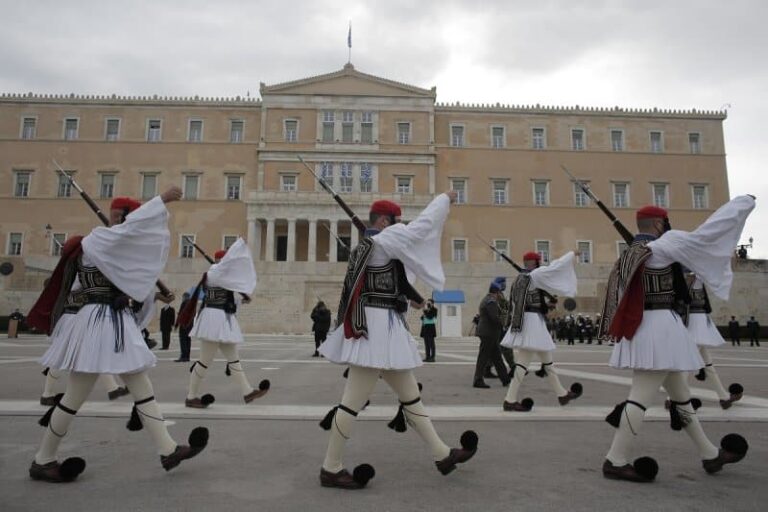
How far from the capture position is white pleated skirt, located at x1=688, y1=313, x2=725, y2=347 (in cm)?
797

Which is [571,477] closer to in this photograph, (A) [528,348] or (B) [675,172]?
(A) [528,348]

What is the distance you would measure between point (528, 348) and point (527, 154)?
4833 cm

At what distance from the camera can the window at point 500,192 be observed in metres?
52.3

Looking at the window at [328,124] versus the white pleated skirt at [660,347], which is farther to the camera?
the window at [328,124]

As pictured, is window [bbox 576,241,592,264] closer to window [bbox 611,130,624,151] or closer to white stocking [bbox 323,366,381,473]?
window [bbox 611,130,624,151]

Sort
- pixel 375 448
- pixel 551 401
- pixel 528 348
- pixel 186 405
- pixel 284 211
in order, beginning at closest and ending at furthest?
pixel 375 448
pixel 186 405
pixel 528 348
pixel 551 401
pixel 284 211

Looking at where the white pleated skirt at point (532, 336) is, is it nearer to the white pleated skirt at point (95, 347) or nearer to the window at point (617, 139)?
the white pleated skirt at point (95, 347)

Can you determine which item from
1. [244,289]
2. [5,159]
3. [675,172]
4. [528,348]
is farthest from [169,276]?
[675,172]

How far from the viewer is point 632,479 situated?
13.0ft

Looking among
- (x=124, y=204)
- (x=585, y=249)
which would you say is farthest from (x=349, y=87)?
(x=124, y=204)

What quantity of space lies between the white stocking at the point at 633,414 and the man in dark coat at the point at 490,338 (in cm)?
542

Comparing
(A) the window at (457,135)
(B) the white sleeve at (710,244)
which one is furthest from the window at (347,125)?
(B) the white sleeve at (710,244)

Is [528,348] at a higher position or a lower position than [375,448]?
higher

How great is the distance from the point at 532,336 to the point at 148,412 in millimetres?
5142
